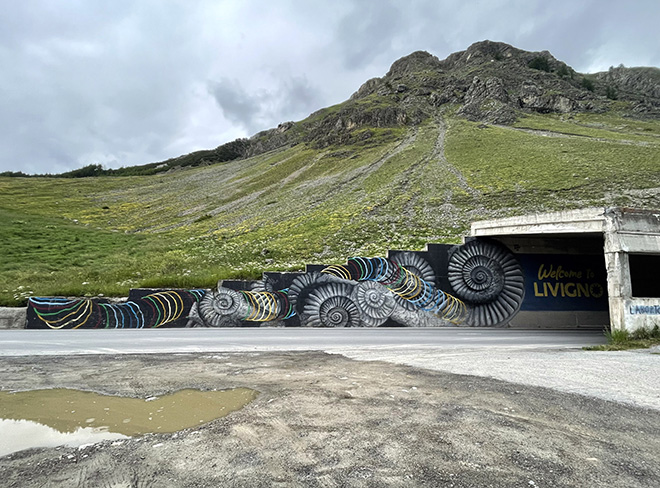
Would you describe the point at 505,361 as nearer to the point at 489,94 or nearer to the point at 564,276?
the point at 564,276

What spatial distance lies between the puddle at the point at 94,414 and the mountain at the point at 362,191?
13.2 metres

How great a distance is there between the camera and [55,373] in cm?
643

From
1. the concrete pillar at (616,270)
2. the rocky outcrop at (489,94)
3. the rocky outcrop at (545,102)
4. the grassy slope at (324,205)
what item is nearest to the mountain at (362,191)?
the grassy slope at (324,205)

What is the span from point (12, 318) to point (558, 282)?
26.7 metres

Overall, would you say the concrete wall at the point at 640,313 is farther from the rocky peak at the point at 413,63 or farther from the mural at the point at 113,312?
the rocky peak at the point at 413,63

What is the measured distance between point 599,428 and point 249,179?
76879 mm

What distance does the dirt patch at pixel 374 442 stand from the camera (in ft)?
9.48

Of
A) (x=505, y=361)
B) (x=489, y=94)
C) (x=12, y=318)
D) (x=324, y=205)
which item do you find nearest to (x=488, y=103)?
(x=489, y=94)

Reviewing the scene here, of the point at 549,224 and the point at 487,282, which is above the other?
the point at 549,224

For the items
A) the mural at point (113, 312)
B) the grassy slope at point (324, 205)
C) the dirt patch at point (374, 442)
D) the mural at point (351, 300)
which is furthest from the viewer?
the grassy slope at point (324, 205)

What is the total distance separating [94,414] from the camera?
173 inches

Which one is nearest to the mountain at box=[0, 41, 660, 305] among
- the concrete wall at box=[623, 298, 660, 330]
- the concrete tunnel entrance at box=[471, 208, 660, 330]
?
the concrete tunnel entrance at box=[471, 208, 660, 330]

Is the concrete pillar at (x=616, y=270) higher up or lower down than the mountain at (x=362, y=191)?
lower down

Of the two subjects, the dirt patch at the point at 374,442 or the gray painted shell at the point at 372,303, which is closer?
the dirt patch at the point at 374,442
